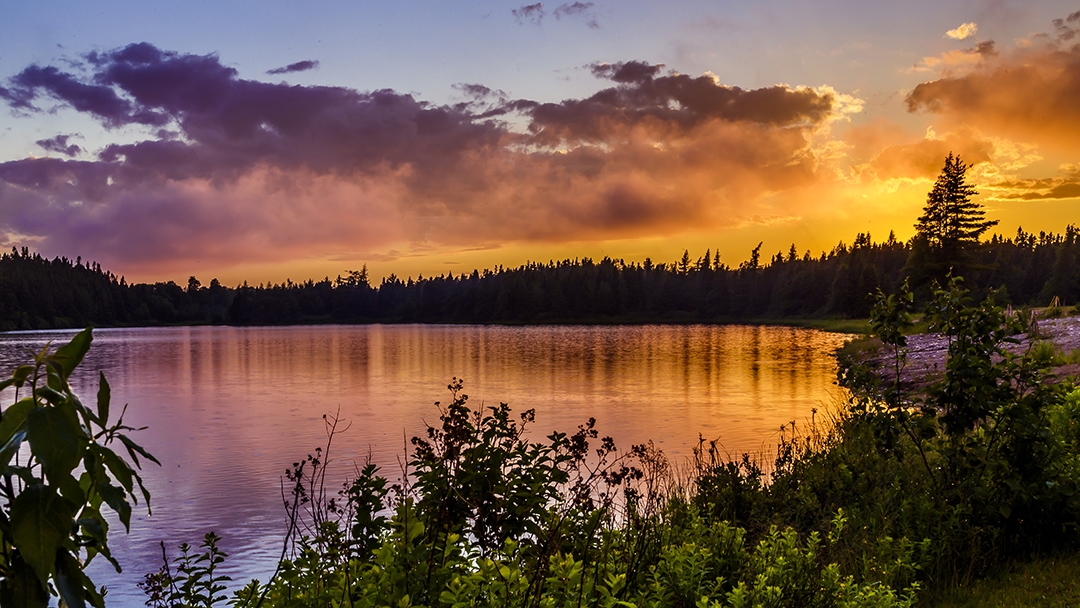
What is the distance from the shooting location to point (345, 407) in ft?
82.4

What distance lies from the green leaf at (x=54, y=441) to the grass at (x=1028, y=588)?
275 inches

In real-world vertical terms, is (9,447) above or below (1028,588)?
above

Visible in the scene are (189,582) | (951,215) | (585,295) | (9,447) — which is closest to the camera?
(9,447)

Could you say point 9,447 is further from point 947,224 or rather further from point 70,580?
point 947,224

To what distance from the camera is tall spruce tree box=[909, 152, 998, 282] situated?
206 ft

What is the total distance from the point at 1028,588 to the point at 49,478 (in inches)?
299

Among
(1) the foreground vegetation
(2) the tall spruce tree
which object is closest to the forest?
(2) the tall spruce tree

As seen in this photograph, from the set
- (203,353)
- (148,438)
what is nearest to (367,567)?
(148,438)

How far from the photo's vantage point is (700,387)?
1139 inches

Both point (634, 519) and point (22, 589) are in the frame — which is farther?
point (634, 519)

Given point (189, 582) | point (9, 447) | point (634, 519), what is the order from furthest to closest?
1. point (634, 519)
2. point (189, 582)
3. point (9, 447)

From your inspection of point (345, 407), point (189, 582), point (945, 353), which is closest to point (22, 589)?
point (189, 582)

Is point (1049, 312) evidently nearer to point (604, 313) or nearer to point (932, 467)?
point (932, 467)

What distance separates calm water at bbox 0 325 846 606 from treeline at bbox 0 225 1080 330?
76.9 metres
